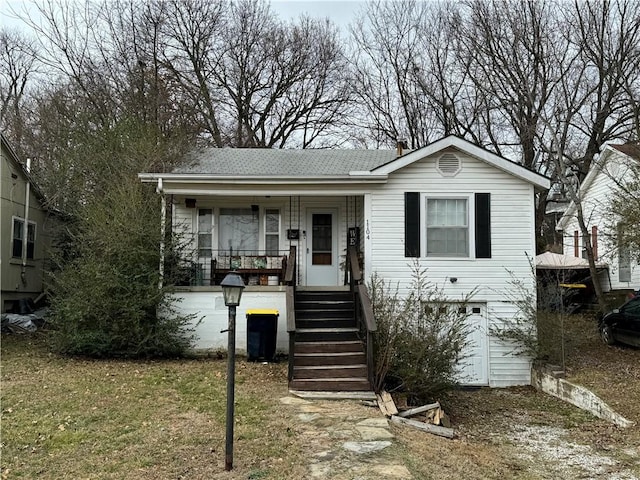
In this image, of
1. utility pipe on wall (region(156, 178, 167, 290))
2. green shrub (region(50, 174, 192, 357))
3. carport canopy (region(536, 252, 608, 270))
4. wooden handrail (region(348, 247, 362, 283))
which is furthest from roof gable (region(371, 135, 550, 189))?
carport canopy (region(536, 252, 608, 270))

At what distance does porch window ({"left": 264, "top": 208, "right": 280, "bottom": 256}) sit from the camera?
12.7 m

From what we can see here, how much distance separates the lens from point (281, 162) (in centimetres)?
1355

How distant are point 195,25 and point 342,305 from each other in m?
17.5

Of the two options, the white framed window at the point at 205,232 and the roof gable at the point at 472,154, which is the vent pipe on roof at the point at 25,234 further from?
the roof gable at the point at 472,154

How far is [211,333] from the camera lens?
36.9 ft

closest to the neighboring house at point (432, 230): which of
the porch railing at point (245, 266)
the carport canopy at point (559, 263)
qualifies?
the porch railing at point (245, 266)

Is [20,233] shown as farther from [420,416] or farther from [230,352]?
[420,416]

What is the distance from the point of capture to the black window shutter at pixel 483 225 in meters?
11.4

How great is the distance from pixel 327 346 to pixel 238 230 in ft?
14.6

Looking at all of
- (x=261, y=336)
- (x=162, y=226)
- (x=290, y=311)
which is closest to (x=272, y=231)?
(x=162, y=226)

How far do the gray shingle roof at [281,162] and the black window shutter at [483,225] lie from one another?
114 inches

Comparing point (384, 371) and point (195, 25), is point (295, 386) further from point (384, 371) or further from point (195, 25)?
point (195, 25)

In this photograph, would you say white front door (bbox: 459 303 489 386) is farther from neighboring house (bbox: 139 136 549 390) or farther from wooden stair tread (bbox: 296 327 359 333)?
wooden stair tread (bbox: 296 327 359 333)

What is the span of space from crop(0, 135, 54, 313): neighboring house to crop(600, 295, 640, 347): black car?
15.3m
